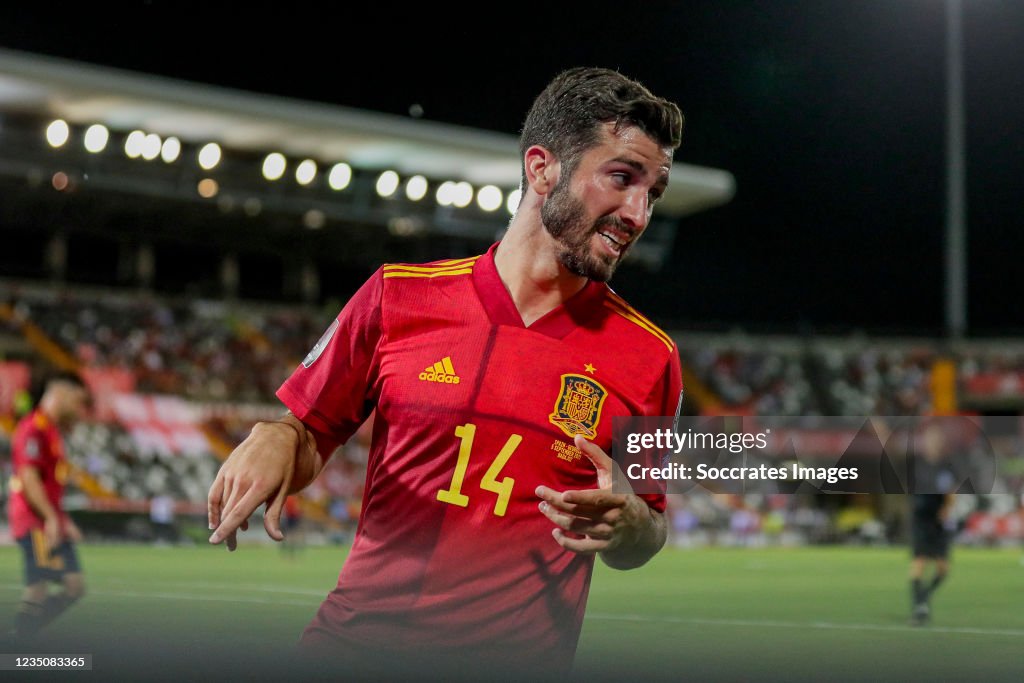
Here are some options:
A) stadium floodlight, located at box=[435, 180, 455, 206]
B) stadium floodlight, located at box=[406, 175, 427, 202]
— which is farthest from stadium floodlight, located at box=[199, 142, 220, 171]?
stadium floodlight, located at box=[435, 180, 455, 206]

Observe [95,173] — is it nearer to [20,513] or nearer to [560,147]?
[20,513]

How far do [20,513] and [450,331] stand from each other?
6.62 m

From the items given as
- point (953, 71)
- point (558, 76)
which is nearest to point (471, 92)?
point (558, 76)

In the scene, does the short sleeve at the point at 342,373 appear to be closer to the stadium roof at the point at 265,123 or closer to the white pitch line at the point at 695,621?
the white pitch line at the point at 695,621

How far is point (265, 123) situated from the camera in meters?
23.3

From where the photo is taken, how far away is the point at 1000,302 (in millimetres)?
40250

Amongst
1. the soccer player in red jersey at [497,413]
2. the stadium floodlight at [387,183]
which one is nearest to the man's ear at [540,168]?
the soccer player in red jersey at [497,413]

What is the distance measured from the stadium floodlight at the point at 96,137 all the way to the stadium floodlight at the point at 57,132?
387mm

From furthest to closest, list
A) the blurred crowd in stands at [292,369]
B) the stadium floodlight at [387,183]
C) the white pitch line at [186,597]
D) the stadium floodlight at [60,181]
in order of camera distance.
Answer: the stadium floodlight at [387,183], the blurred crowd in stands at [292,369], the stadium floodlight at [60,181], the white pitch line at [186,597]

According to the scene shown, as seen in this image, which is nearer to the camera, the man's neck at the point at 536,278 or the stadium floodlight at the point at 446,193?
the man's neck at the point at 536,278

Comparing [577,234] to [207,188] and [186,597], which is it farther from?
[207,188]

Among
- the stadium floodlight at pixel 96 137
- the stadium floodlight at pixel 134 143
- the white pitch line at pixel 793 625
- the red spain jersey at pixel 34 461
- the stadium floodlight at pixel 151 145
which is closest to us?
the red spain jersey at pixel 34 461

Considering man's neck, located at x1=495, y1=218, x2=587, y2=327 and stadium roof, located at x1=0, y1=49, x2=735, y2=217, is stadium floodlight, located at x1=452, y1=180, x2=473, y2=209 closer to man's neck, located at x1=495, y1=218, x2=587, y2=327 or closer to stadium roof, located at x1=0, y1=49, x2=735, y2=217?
stadium roof, located at x1=0, y1=49, x2=735, y2=217

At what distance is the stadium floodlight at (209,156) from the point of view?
24328mm
